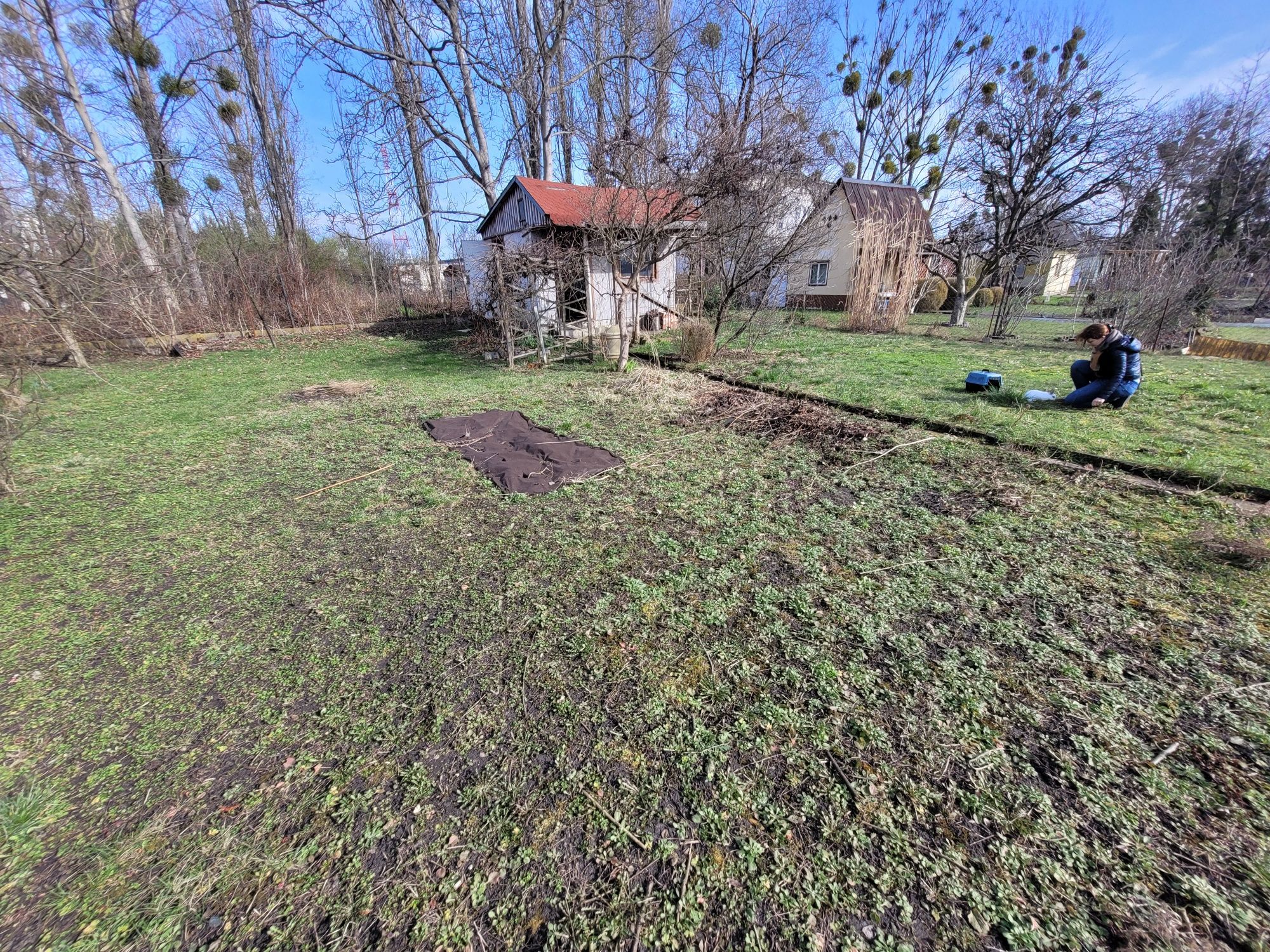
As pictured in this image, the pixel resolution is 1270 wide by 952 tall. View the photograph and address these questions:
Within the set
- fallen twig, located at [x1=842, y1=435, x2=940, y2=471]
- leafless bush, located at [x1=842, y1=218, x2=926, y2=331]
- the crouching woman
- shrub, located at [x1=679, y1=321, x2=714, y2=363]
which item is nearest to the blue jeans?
the crouching woman

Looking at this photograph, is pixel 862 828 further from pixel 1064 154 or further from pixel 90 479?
pixel 1064 154

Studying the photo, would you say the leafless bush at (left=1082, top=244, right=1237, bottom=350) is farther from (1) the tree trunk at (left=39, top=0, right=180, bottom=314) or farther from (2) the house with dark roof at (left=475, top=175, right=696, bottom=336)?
(1) the tree trunk at (left=39, top=0, right=180, bottom=314)

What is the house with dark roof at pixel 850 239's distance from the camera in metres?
13.9

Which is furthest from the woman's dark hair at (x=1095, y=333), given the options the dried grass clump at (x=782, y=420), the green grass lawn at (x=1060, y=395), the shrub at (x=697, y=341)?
the shrub at (x=697, y=341)

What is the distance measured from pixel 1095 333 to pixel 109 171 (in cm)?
1941

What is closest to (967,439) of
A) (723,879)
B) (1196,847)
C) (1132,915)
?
(1196,847)

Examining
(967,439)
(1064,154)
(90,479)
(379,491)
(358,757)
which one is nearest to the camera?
(358,757)

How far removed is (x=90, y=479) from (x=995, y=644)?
6.84 meters

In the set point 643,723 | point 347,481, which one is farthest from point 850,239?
point 643,723

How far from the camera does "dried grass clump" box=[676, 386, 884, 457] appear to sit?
4836mm

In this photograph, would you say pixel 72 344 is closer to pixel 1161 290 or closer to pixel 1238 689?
pixel 1238 689

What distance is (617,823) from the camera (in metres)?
1.48

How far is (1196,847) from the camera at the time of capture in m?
1.35

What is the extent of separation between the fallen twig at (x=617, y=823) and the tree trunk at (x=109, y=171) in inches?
568
